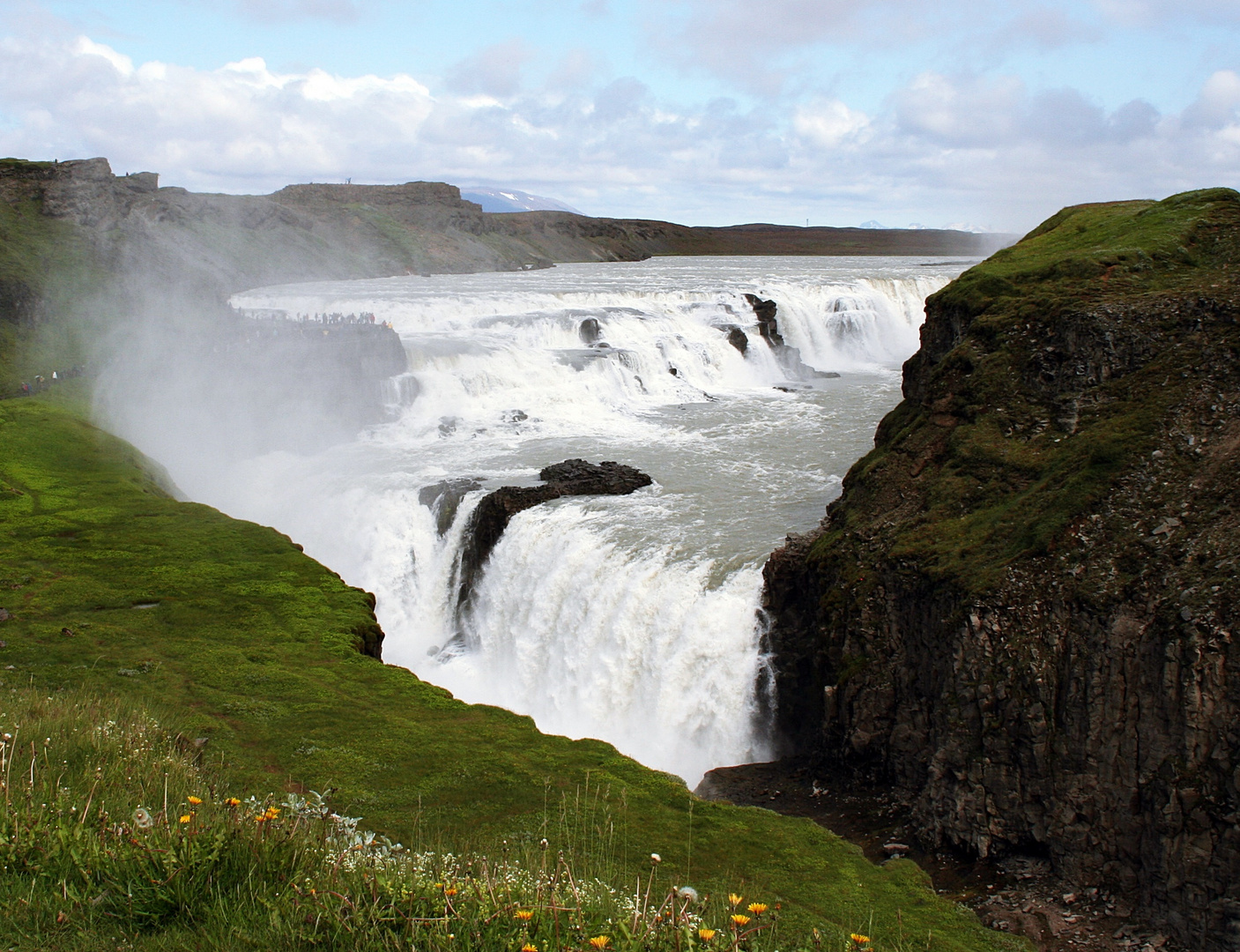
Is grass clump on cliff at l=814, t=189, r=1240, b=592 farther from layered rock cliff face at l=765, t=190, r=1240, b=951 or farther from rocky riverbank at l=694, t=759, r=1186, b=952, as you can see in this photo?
rocky riverbank at l=694, t=759, r=1186, b=952

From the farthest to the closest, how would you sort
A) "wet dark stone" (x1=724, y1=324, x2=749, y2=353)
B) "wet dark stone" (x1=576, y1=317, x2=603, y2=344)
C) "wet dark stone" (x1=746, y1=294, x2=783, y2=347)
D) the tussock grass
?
"wet dark stone" (x1=746, y1=294, x2=783, y2=347) → "wet dark stone" (x1=724, y1=324, x2=749, y2=353) → "wet dark stone" (x1=576, y1=317, x2=603, y2=344) → the tussock grass

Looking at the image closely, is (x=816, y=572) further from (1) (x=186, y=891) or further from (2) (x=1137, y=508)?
(1) (x=186, y=891)

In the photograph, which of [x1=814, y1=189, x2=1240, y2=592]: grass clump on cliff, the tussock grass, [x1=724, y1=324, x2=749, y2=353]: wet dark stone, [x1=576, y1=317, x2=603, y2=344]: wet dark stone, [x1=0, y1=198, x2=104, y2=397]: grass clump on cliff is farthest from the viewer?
[x1=724, y1=324, x2=749, y2=353]: wet dark stone

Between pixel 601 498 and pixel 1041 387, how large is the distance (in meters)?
11.8

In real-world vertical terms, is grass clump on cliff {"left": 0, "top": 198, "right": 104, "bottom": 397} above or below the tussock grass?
above

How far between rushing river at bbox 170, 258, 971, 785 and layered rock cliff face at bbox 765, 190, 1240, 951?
6.99 feet

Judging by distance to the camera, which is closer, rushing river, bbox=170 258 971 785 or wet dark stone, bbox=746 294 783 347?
rushing river, bbox=170 258 971 785

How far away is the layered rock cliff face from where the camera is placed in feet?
37.6

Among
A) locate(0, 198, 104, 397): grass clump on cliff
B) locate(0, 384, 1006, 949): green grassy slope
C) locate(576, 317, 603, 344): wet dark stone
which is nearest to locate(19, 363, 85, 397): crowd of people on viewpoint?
locate(0, 198, 104, 397): grass clump on cliff

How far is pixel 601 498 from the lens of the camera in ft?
84.5

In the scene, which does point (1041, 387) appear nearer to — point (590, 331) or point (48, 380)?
point (590, 331)

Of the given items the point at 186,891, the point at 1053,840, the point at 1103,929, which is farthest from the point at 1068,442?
the point at 186,891

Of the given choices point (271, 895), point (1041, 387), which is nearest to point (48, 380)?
point (1041, 387)

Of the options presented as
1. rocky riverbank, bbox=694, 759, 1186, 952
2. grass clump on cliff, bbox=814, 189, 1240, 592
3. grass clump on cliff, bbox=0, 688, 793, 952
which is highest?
grass clump on cliff, bbox=814, 189, 1240, 592
